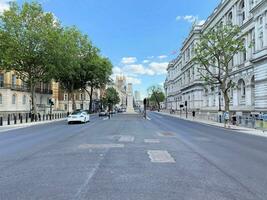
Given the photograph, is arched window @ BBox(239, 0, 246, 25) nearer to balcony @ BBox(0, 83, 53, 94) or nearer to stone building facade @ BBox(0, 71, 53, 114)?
stone building facade @ BBox(0, 71, 53, 114)

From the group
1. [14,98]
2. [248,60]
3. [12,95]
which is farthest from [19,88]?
[248,60]

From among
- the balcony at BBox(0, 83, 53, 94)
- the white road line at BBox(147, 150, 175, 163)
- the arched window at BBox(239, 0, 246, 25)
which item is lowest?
the white road line at BBox(147, 150, 175, 163)

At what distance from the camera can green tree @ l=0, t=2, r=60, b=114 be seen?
156 ft

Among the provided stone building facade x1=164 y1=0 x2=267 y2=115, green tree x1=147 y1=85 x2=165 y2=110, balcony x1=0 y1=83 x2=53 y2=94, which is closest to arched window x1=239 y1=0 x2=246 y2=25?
stone building facade x1=164 y1=0 x2=267 y2=115

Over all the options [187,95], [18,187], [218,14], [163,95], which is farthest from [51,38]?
[163,95]

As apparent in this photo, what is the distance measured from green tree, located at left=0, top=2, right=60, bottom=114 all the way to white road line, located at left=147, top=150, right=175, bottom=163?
38.4 metres

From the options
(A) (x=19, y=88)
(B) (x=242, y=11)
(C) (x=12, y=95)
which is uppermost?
(B) (x=242, y=11)

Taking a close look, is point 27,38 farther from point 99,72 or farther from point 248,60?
point 99,72

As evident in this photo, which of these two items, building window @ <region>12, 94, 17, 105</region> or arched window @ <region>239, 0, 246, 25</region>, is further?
building window @ <region>12, 94, 17, 105</region>

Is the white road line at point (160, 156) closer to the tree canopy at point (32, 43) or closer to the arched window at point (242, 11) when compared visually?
the tree canopy at point (32, 43)

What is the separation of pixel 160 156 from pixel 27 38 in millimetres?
40790

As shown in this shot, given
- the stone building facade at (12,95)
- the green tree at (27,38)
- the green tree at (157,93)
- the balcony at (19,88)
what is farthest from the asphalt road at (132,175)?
the green tree at (157,93)

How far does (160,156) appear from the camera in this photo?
39.1 ft

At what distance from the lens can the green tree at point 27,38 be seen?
47.6m
